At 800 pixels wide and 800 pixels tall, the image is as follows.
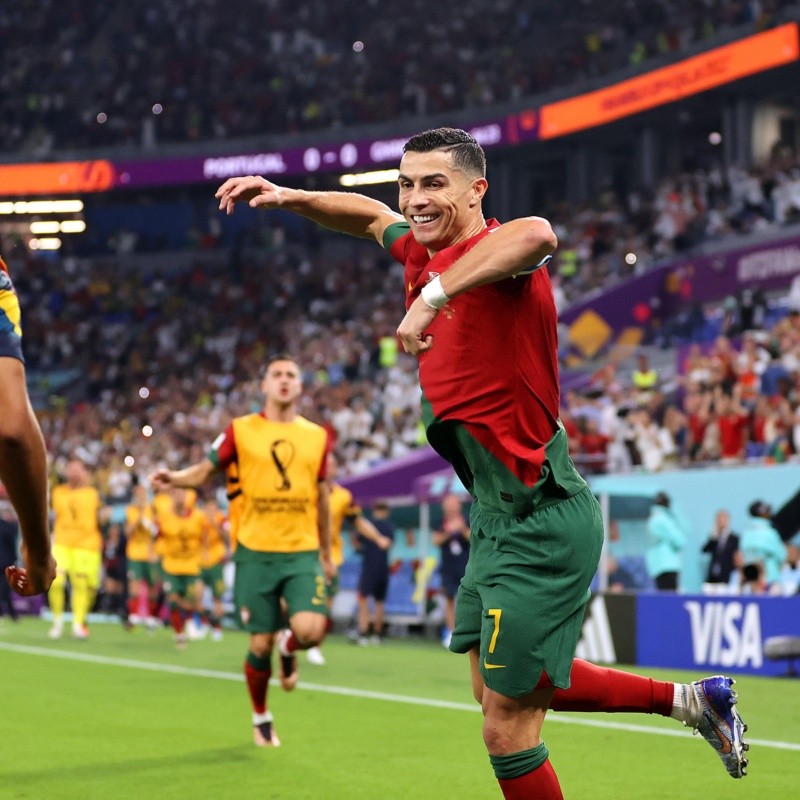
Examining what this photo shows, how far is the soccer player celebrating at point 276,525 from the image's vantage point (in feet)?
28.9

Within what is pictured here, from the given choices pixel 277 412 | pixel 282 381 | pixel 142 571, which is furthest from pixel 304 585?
pixel 142 571

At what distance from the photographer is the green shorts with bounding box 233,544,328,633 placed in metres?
8.92

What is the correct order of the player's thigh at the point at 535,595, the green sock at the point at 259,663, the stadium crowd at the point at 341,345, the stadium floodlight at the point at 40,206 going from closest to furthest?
1. the player's thigh at the point at 535,595
2. the green sock at the point at 259,663
3. the stadium crowd at the point at 341,345
4. the stadium floodlight at the point at 40,206

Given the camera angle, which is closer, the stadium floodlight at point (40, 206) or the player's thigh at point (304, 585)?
the player's thigh at point (304, 585)

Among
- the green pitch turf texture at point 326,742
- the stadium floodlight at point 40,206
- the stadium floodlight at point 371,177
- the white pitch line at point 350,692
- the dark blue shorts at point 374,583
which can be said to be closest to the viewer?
the green pitch turf texture at point 326,742

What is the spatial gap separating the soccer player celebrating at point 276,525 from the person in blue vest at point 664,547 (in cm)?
730

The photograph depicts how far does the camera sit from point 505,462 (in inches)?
177

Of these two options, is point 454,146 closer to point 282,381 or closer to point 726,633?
point 282,381

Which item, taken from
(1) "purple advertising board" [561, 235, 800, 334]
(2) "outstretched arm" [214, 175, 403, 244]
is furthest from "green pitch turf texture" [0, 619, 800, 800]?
(1) "purple advertising board" [561, 235, 800, 334]

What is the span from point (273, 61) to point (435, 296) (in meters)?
41.3

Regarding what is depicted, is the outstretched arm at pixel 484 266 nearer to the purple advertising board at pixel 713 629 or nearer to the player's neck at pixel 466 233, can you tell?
the player's neck at pixel 466 233

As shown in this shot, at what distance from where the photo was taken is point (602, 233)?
31.0 metres

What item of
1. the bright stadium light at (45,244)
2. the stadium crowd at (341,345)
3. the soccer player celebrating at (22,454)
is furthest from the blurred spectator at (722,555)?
the bright stadium light at (45,244)

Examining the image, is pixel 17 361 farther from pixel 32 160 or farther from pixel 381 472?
pixel 32 160
